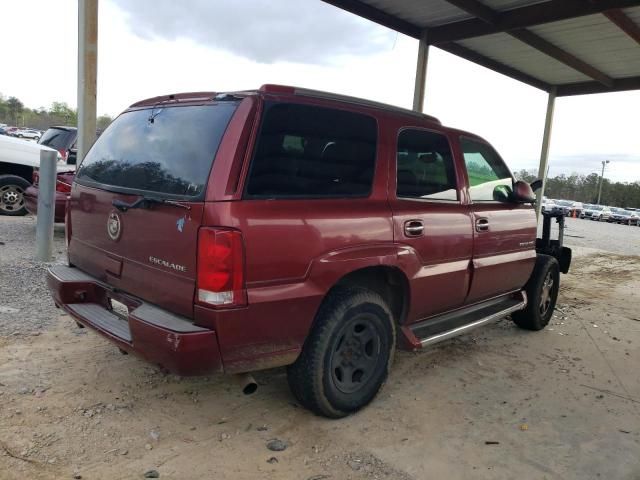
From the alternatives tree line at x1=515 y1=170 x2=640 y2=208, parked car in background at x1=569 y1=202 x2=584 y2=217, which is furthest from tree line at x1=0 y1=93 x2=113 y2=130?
tree line at x1=515 y1=170 x2=640 y2=208

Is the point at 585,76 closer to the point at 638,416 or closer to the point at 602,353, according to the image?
the point at 602,353

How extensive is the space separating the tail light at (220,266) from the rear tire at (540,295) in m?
3.83

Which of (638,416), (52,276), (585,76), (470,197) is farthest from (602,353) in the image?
(585,76)

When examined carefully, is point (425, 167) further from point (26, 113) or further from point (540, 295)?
point (26, 113)

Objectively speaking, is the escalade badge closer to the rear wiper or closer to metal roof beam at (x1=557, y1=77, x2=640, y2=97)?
the rear wiper

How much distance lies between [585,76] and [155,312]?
43.1ft

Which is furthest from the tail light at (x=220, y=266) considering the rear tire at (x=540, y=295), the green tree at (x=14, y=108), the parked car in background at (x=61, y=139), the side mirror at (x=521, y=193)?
the green tree at (x=14, y=108)

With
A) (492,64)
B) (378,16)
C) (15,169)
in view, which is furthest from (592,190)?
(15,169)

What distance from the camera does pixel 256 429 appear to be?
306 cm

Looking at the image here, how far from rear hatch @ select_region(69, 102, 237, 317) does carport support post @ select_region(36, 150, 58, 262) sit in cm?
301

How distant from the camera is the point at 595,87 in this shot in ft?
42.5

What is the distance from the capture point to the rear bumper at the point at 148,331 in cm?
248

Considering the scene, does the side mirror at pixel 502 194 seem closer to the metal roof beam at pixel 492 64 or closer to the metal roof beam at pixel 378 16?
the metal roof beam at pixel 378 16

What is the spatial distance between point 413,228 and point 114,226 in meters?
1.91
